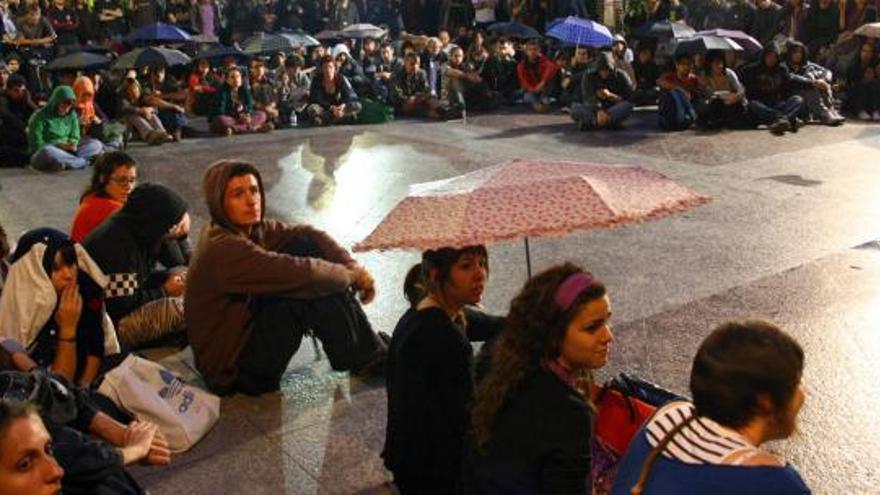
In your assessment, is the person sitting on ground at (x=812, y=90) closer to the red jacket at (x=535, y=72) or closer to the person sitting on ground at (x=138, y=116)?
the red jacket at (x=535, y=72)

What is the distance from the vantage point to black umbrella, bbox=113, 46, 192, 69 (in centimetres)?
1438

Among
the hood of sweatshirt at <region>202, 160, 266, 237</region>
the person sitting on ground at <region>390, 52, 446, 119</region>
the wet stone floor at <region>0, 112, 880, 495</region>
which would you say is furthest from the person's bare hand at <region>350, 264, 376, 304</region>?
the person sitting on ground at <region>390, 52, 446, 119</region>

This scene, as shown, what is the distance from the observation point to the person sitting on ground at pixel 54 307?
4742mm

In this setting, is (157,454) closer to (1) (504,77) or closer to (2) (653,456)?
(2) (653,456)

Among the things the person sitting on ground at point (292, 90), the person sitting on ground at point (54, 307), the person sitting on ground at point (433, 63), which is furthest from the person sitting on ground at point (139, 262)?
the person sitting on ground at point (433, 63)

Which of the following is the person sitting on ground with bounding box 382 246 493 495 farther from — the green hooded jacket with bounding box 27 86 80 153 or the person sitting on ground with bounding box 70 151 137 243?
the green hooded jacket with bounding box 27 86 80 153

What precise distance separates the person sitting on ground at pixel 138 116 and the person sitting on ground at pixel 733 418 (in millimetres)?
11573

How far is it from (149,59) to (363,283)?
1072 centimetres

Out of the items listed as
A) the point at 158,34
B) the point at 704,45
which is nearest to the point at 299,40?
the point at 158,34

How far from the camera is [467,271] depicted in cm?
366

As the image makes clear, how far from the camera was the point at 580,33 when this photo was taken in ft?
51.1

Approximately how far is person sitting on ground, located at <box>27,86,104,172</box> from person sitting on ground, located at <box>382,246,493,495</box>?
878 cm

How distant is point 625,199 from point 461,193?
0.63 meters

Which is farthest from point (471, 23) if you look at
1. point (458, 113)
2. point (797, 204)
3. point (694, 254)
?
point (694, 254)
